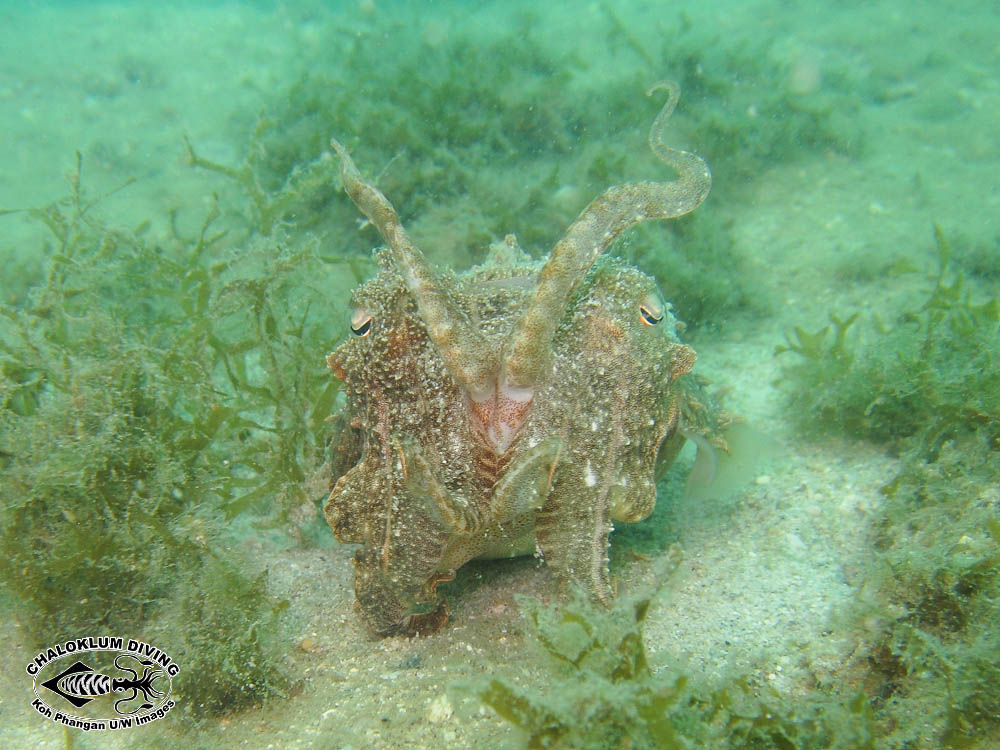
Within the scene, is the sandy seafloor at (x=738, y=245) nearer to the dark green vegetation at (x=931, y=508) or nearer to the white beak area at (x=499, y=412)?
the dark green vegetation at (x=931, y=508)

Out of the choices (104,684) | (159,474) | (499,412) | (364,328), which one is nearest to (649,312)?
(499,412)

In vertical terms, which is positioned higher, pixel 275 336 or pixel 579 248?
pixel 579 248

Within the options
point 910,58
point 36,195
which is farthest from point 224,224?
point 910,58

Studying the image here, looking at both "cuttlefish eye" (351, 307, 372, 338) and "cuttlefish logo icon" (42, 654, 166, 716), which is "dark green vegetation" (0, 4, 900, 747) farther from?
"cuttlefish eye" (351, 307, 372, 338)

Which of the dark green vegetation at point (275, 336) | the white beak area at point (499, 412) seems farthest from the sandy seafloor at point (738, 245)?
the white beak area at point (499, 412)

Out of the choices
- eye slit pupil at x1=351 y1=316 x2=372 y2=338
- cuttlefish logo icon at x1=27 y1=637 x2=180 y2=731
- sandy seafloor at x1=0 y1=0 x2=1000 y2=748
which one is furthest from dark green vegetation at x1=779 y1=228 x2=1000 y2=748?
cuttlefish logo icon at x1=27 y1=637 x2=180 y2=731

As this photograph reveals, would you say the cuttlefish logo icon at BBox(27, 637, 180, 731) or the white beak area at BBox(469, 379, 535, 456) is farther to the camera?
the cuttlefish logo icon at BBox(27, 637, 180, 731)

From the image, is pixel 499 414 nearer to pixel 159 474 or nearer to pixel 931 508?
pixel 159 474

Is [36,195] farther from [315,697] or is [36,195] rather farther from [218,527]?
[315,697]
